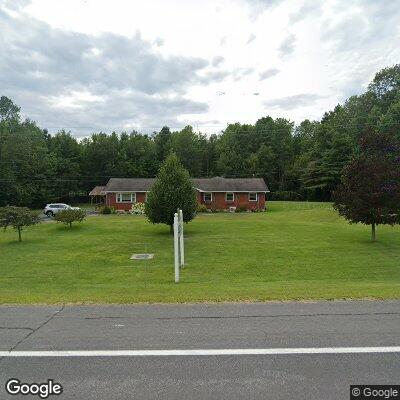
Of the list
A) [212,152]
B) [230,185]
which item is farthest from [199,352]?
[212,152]

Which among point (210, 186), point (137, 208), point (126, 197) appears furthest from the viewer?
point (210, 186)

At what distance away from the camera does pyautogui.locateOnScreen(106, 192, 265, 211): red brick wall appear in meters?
51.0

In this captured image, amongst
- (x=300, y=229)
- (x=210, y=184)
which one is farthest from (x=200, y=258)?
(x=210, y=184)

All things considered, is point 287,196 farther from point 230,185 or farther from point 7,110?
point 7,110

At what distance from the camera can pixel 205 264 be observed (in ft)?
61.7

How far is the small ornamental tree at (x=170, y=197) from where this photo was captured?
2822 centimetres

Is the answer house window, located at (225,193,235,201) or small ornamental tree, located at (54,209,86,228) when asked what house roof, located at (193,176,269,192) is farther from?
small ornamental tree, located at (54,209,86,228)

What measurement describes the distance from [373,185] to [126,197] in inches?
1306

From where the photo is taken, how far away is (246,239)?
83.1 feet

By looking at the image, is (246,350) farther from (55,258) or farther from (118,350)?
(55,258)

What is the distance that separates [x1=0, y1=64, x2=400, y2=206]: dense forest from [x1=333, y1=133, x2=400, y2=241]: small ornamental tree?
92.7 ft

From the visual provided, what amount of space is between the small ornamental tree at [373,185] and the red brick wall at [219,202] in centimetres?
2560

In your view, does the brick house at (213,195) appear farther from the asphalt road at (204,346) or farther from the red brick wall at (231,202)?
the asphalt road at (204,346)

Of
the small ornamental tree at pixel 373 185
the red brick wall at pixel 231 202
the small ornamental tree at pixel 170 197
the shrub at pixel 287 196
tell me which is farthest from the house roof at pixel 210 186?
the small ornamental tree at pixel 373 185
